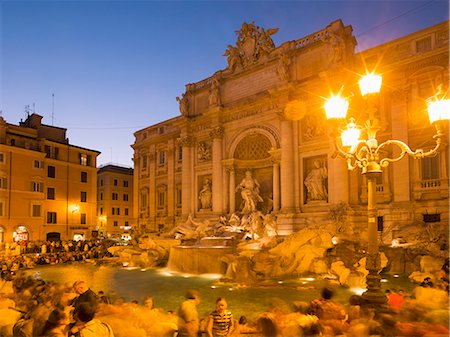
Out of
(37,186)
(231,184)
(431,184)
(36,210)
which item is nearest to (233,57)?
(231,184)

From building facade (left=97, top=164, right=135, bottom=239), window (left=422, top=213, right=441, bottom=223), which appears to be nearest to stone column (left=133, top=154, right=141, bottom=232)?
building facade (left=97, top=164, right=135, bottom=239)

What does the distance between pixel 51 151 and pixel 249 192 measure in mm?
23525

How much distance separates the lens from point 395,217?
19312 millimetres

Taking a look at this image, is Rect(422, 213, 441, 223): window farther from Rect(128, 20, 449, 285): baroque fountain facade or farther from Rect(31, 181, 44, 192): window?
Rect(31, 181, 44, 192): window

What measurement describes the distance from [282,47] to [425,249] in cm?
1551

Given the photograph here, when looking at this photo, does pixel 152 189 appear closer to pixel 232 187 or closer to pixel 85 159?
pixel 85 159

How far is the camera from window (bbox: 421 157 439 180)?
18.8m

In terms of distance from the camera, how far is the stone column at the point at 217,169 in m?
26.8

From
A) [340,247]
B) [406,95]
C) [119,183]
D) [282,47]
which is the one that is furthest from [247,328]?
[119,183]

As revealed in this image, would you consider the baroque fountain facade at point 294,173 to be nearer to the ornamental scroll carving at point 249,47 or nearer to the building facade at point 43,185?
the ornamental scroll carving at point 249,47

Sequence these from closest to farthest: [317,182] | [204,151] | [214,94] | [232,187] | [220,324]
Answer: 1. [220,324]
2. [317,182]
3. [232,187]
4. [214,94]
5. [204,151]

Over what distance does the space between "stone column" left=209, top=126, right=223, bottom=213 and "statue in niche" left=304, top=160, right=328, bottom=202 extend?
6829mm

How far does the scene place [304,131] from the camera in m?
23.2

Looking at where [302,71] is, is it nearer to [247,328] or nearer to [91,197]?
[247,328]
